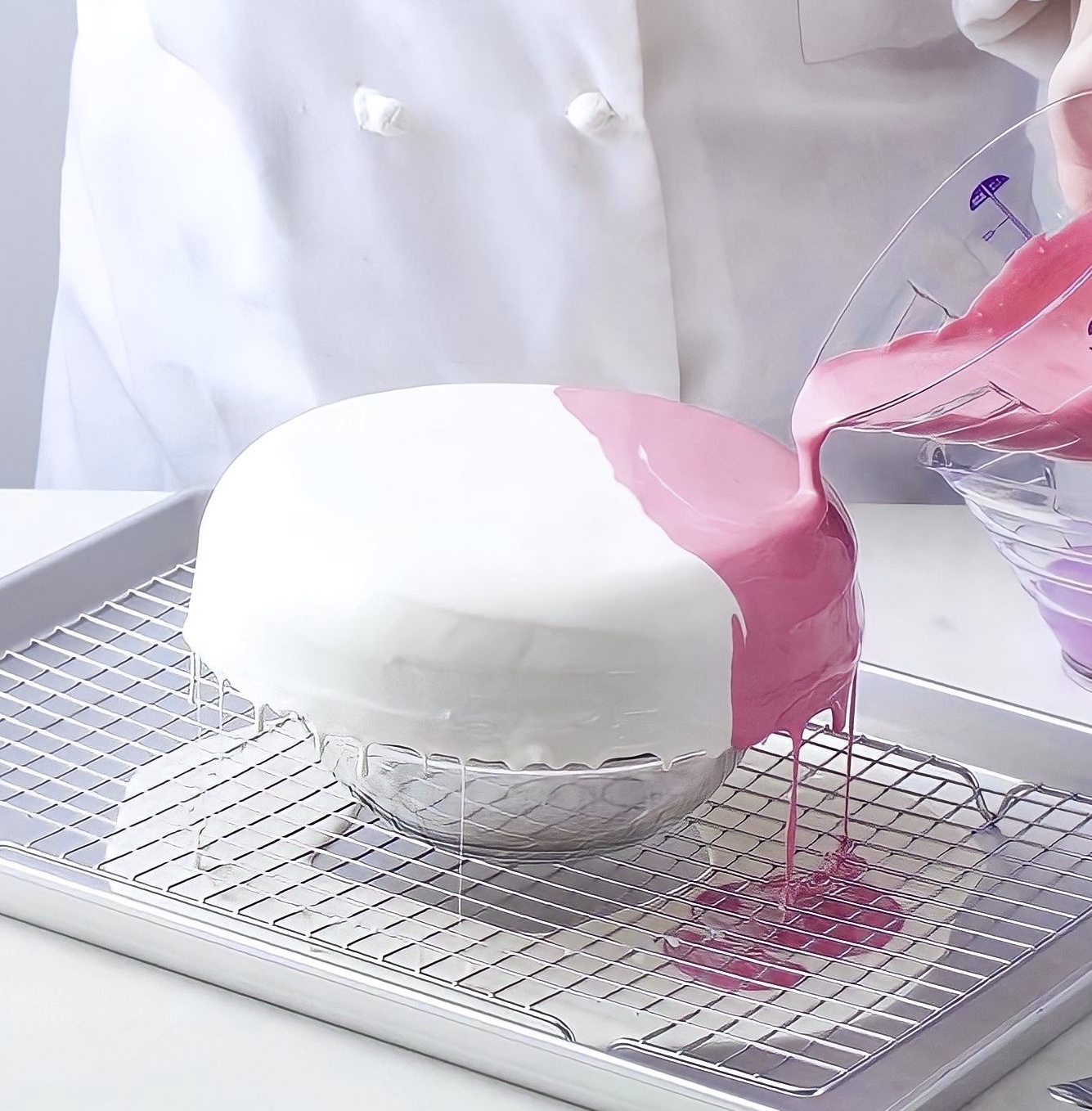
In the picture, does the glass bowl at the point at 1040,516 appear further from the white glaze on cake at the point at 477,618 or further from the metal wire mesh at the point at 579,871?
the white glaze on cake at the point at 477,618

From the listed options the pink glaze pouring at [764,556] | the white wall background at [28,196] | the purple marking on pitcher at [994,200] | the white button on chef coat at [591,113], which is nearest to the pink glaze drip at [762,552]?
the pink glaze pouring at [764,556]

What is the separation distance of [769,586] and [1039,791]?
17 centimetres

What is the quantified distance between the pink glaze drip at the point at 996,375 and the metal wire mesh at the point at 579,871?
5.3 inches

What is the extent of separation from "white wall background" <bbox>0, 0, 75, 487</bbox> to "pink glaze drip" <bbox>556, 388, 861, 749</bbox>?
0.86 metres

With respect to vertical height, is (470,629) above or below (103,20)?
below

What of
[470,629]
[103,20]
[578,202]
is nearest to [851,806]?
[470,629]

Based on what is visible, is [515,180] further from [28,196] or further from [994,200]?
[28,196]

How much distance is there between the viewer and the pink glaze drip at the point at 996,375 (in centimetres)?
52

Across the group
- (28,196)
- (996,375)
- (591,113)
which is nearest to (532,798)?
(996,375)

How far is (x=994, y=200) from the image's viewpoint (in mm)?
613

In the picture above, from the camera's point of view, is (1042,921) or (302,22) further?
(302,22)

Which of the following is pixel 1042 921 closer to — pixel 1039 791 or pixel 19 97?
pixel 1039 791

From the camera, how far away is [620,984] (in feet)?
1.67

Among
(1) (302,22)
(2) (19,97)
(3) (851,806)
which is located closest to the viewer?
(3) (851,806)
